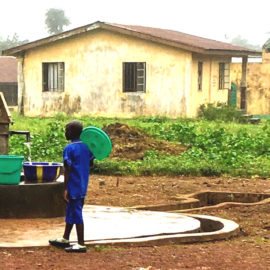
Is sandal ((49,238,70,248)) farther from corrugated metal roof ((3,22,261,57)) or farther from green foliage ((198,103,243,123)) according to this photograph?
green foliage ((198,103,243,123))

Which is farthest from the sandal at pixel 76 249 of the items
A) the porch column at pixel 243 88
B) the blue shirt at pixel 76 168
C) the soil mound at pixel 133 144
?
the porch column at pixel 243 88

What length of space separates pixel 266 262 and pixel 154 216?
2.29 m

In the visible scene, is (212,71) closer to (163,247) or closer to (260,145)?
(260,145)

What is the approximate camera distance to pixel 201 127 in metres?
23.1

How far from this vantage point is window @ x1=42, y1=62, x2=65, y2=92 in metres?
30.7

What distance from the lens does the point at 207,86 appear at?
30266 mm

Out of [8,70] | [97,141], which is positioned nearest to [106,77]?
[8,70]

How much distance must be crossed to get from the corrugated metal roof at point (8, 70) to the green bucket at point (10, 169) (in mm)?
35047

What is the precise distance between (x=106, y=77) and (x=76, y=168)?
22.5 metres

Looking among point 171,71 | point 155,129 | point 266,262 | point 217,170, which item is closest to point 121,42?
point 171,71

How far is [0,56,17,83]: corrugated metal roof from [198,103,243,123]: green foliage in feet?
55.8

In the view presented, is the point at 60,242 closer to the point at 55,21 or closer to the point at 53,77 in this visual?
the point at 53,77

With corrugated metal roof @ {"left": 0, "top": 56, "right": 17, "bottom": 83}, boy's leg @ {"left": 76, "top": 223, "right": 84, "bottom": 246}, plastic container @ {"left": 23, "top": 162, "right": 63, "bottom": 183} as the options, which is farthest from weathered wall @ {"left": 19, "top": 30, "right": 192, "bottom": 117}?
boy's leg @ {"left": 76, "top": 223, "right": 84, "bottom": 246}

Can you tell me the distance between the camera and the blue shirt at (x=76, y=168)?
23.8 feet
